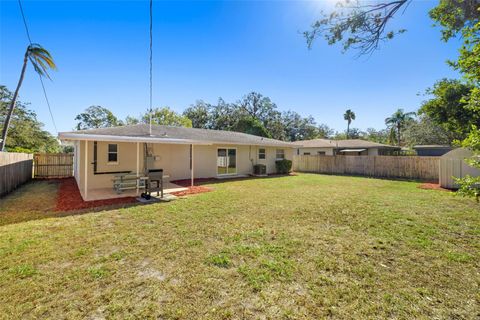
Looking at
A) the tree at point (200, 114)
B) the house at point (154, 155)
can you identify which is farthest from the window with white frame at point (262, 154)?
the tree at point (200, 114)

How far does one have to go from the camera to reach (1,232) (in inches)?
181

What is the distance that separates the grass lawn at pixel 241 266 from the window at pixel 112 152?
432 centimetres

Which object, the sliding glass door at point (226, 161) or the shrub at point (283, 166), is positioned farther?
the shrub at point (283, 166)

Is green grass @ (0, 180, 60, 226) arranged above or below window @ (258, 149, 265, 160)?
below

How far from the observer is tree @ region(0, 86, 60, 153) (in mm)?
22402

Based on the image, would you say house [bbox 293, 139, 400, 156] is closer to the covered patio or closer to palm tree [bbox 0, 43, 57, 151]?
the covered patio

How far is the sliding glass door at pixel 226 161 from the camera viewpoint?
47.5ft

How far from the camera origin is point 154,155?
37.6 feet

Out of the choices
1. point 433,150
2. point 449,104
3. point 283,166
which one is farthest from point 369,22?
point 433,150

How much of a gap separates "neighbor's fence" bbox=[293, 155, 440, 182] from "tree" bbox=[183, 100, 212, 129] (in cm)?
2348

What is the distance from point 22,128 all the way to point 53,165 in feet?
50.1

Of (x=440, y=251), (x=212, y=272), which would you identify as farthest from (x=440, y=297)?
(x=212, y=272)

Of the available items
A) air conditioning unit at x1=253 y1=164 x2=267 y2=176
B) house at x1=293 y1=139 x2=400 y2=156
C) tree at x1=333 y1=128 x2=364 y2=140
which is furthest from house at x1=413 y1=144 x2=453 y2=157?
air conditioning unit at x1=253 y1=164 x2=267 y2=176

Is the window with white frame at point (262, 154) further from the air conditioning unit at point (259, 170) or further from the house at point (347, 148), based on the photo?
the house at point (347, 148)
